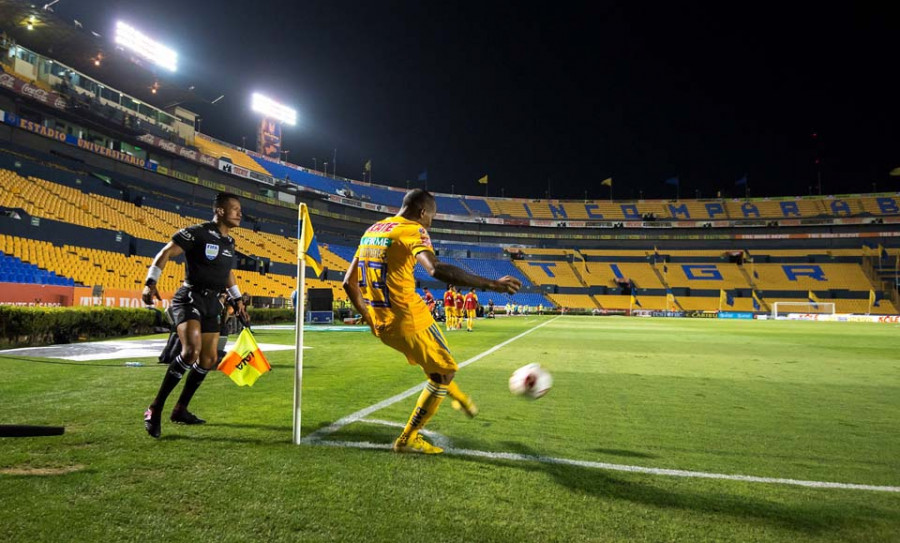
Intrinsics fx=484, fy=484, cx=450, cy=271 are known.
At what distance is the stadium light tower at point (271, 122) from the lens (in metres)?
55.4

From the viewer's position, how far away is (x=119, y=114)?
36.1 meters

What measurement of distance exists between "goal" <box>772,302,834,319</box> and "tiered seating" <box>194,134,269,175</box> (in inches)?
2432

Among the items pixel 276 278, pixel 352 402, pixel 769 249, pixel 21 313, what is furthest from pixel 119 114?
pixel 769 249

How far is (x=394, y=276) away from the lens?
12.3 feet

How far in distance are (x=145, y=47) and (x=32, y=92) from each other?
11.7 m

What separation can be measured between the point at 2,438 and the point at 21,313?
405 inches

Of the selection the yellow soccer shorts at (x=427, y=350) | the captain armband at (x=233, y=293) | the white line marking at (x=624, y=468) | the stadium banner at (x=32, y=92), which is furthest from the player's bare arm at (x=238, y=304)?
the stadium banner at (x=32, y=92)

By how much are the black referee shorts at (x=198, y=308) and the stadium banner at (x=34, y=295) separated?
1614 cm

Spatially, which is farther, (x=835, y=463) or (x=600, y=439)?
(x=600, y=439)

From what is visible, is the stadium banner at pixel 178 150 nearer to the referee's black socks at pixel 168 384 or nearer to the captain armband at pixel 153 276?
the captain armband at pixel 153 276

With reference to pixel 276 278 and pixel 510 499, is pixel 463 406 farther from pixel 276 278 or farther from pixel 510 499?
pixel 276 278

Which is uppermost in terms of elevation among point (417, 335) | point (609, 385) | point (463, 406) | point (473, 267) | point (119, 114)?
point (119, 114)

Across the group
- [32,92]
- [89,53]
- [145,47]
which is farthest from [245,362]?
[145,47]

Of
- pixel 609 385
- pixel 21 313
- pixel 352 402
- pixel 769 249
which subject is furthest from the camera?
pixel 769 249
